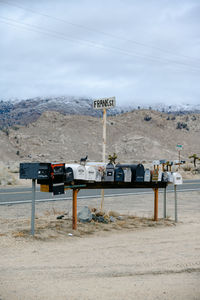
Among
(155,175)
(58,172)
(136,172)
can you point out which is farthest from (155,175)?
(58,172)

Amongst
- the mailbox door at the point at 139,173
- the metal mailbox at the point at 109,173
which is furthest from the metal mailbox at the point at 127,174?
the metal mailbox at the point at 109,173

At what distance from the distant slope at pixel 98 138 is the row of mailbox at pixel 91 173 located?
149 feet

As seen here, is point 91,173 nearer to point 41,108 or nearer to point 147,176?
point 147,176

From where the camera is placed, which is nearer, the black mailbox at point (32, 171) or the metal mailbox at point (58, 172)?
the black mailbox at point (32, 171)

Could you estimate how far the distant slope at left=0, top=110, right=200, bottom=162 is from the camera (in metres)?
58.8

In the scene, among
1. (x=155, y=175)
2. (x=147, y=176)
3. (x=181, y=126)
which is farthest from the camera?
(x=181, y=126)

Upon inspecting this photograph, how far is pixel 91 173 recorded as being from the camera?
30.6 ft

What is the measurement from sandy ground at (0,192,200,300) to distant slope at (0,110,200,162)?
45807 mm

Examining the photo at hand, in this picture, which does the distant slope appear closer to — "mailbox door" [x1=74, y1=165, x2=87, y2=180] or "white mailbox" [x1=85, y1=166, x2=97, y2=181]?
"white mailbox" [x1=85, y1=166, x2=97, y2=181]

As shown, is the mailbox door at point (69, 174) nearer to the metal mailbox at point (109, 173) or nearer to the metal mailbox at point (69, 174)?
the metal mailbox at point (69, 174)

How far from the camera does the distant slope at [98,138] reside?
58.8 metres

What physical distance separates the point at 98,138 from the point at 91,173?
57.2 metres

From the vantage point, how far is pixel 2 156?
175 feet

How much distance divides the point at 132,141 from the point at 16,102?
6707cm
